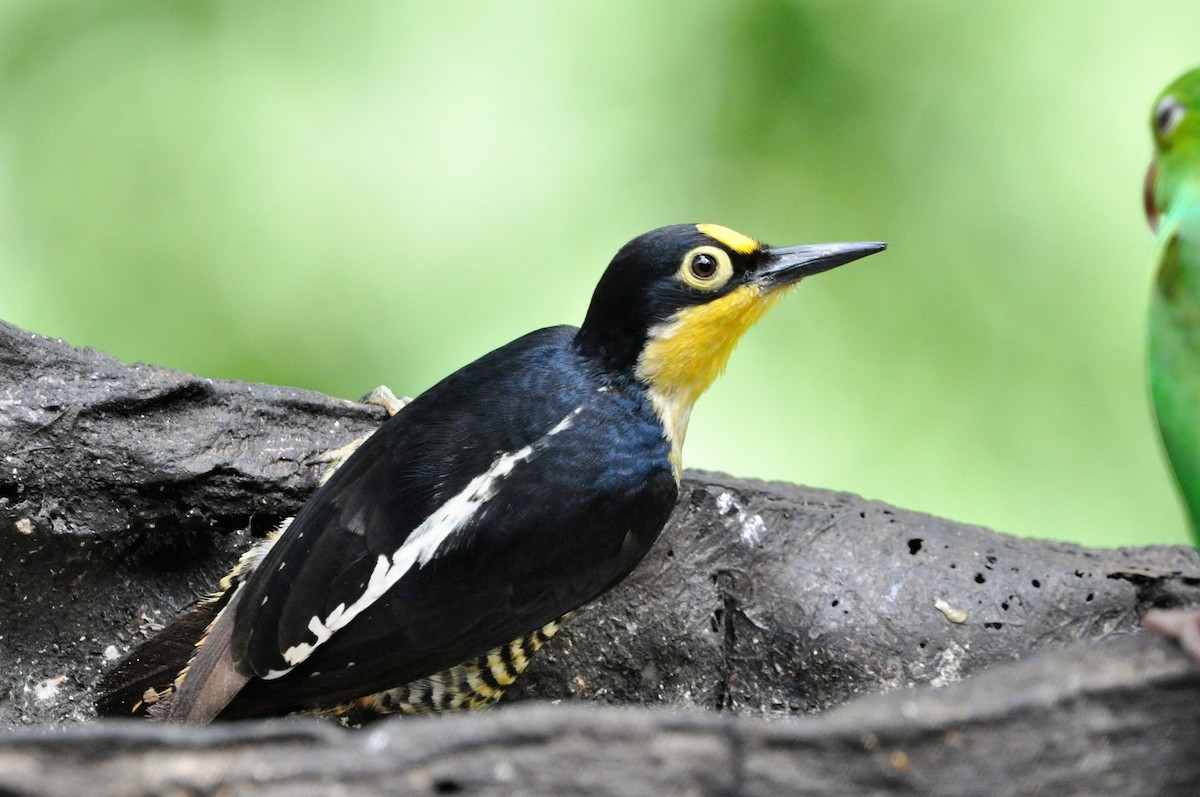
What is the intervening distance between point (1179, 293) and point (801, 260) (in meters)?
0.84

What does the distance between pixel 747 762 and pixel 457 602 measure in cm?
106

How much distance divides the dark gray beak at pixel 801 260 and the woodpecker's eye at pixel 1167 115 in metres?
0.63

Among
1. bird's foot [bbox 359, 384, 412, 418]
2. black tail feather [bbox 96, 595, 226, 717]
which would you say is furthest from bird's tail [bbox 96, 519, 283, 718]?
bird's foot [bbox 359, 384, 412, 418]

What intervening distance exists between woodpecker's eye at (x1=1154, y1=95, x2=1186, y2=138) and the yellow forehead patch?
0.79m

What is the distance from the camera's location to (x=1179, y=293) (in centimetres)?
171

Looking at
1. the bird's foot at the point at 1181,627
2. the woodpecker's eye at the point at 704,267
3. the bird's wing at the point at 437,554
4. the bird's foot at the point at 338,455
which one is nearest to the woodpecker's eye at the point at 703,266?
the woodpecker's eye at the point at 704,267

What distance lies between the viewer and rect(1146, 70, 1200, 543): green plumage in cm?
166

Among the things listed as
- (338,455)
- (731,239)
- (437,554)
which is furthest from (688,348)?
(338,455)

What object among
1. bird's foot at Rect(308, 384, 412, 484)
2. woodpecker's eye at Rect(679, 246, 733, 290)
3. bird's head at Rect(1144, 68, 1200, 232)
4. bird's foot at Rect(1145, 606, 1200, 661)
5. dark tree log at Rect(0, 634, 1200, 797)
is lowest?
dark tree log at Rect(0, 634, 1200, 797)

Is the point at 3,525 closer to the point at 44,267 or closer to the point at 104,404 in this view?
the point at 104,404

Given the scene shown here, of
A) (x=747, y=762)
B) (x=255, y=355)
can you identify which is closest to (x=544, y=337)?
(x=747, y=762)

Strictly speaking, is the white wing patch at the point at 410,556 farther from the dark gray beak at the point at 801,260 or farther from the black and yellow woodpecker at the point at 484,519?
the dark gray beak at the point at 801,260

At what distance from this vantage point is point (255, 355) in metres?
4.16

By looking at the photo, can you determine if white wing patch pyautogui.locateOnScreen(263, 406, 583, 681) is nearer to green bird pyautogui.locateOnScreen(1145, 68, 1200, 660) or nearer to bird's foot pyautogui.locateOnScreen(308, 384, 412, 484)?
bird's foot pyautogui.locateOnScreen(308, 384, 412, 484)
